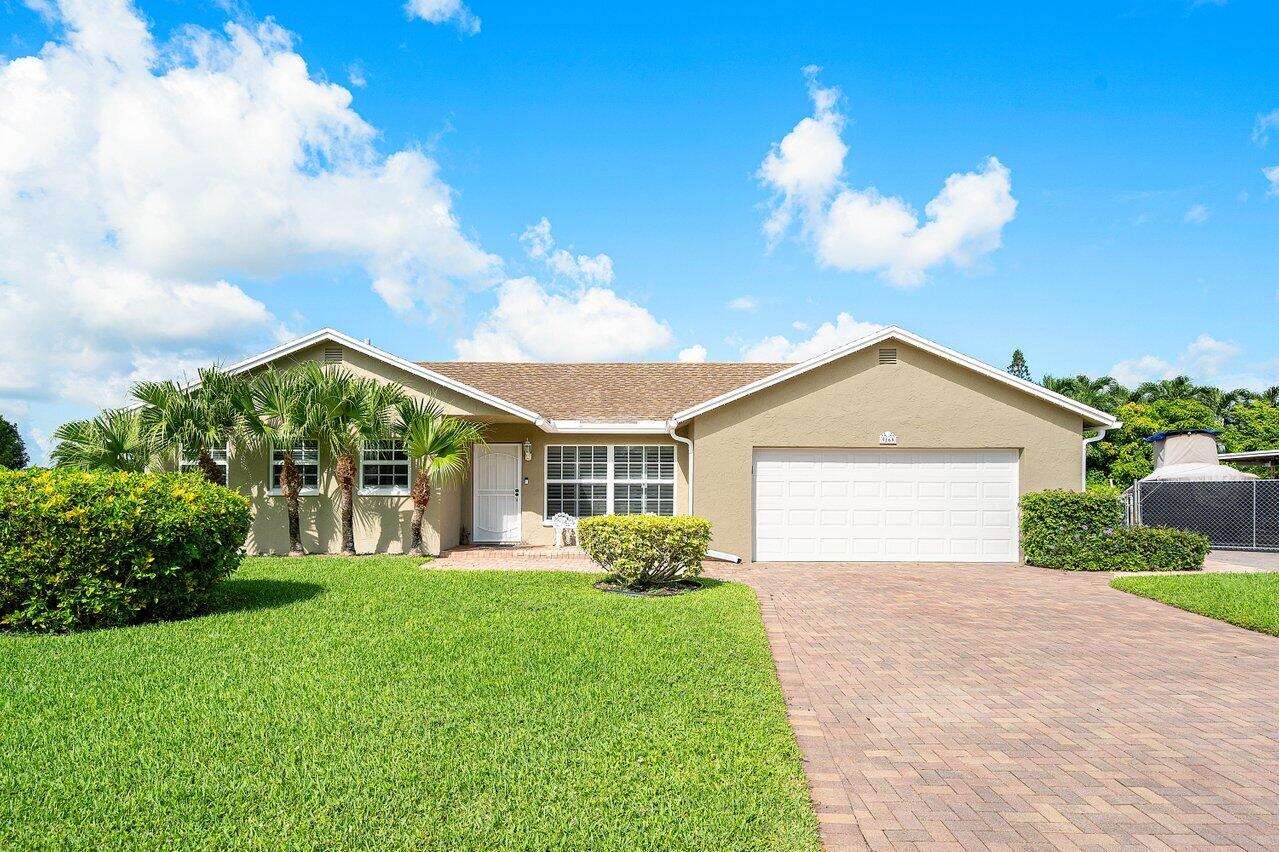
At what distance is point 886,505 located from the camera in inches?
575

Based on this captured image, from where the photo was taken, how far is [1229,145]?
41.4 feet

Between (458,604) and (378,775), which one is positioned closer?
(378,775)

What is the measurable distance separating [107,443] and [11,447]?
43.3 ft

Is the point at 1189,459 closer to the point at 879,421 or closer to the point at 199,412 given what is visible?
the point at 879,421

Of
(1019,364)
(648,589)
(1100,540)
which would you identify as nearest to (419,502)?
(648,589)

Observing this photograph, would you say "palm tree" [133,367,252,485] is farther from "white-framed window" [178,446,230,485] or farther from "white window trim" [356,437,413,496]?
"white window trim" [356,437,413,496]

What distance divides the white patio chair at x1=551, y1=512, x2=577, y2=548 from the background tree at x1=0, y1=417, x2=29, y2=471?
1895 centimetres

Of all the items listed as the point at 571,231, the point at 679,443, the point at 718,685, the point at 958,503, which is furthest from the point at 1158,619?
the point at 571,231

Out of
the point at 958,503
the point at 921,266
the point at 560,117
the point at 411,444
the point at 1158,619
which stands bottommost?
the point at 1158,619

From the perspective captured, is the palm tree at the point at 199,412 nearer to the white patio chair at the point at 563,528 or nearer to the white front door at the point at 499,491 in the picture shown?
the white front door at the point at 499,491

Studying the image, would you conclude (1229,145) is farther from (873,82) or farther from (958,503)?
(958,503)

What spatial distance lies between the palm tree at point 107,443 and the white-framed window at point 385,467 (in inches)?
155

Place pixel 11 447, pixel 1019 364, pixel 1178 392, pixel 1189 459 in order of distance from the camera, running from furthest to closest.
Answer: pixel 1019 364 → pixel 1178 392 → pixel 11 447 → pixel 1189 459

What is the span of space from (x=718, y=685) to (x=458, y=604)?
4508 millimetres
